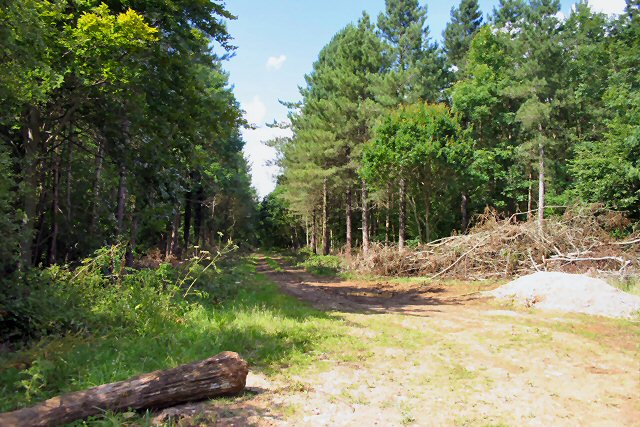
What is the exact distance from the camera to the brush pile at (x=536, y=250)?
1578 cm

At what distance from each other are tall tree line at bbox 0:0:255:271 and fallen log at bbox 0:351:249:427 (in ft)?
12.1

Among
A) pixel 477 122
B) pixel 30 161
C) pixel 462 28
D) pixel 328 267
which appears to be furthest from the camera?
pixel 462 28

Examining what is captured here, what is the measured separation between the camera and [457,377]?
5.76 m

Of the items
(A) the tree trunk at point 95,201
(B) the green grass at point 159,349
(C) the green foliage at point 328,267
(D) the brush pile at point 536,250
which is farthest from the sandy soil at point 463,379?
(C) the green foliage at point 328,267

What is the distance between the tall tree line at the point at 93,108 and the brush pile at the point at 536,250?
11.6 metres

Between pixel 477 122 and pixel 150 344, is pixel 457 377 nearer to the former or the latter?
pixel 150 344

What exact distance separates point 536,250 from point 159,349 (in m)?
15.8

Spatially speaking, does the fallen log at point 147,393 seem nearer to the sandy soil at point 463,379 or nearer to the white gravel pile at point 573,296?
the sandy soil at point 463,379

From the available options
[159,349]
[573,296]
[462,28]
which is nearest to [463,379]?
[159,349]

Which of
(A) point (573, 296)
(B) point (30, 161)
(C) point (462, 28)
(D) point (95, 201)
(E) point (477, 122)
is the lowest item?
(A) point (573, 296)

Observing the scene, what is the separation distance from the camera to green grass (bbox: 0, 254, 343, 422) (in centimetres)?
467

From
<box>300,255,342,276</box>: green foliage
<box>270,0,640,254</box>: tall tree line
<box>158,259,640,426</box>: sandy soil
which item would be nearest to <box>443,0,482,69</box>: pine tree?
<box>270,0,640,254</box>: tall tree line

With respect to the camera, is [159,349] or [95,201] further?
[95,201]

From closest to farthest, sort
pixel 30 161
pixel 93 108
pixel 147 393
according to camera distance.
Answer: pixel 147 393 < pixel 30 161 < pixel 93 108
